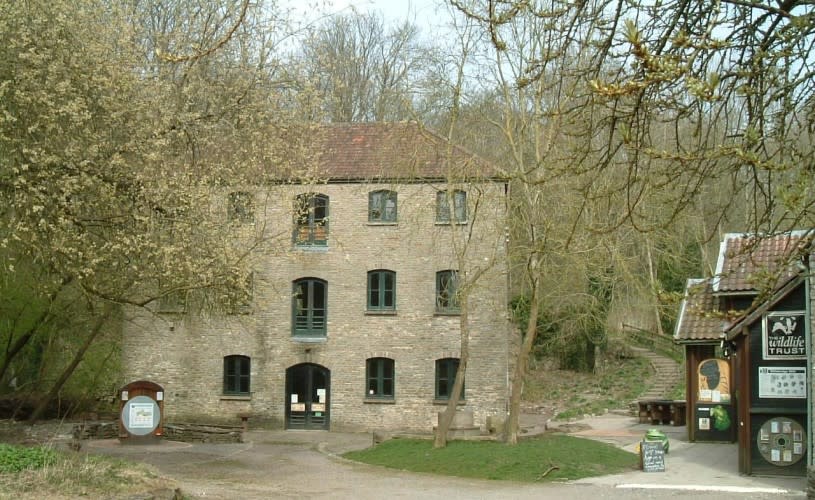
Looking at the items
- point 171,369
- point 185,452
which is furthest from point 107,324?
point 185,452

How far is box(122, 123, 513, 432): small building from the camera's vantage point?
29.0 meters

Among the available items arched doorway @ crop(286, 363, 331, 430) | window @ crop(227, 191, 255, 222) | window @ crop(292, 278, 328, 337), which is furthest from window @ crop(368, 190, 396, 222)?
window @ crop(227, 191, 255, 222)

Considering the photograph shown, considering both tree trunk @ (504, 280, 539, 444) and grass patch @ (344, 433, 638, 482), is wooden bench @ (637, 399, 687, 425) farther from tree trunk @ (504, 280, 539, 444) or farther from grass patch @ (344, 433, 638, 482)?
tree trunk @ (504, 280, 539, 444)

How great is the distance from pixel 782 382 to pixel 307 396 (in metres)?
16.2

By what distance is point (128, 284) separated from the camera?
641 inches

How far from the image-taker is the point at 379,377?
29609mm

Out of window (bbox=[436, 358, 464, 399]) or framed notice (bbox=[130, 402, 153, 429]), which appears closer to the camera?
framed notice (bbox=[130, 402, 153, 429])

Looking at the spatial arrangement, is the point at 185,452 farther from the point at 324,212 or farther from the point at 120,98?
the point at 120,98

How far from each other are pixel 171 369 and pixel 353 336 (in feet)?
20.8

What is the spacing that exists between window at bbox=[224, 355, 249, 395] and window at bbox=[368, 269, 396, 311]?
15.3 ft

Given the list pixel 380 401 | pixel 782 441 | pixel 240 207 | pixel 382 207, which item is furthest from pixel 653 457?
pixel 382 207

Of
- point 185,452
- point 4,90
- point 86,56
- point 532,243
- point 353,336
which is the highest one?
point 86,56

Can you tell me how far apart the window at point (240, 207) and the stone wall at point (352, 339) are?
10.4 meters

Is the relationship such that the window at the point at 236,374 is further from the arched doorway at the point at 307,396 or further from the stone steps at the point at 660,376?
the stone steps at the point at 660,376
